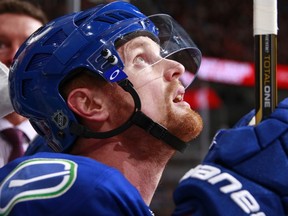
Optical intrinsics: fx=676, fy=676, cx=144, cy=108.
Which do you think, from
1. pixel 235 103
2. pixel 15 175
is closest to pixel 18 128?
pixel 15 175

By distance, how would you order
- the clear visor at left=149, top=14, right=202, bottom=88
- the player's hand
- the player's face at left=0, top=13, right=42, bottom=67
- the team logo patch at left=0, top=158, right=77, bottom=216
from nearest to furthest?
the player's hand → the team logo patch at left=0, top=158, right=77, bottom=216 → the clear visor at left=149, top=14, right=202, bottom=88 → the player's face at left=0, top=13, right=42, bottom=67

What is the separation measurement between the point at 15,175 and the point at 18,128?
2.72 ft

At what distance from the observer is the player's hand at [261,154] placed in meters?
1.01

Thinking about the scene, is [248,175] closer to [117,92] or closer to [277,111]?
[277,111]

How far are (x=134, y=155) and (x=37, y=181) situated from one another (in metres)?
0.31

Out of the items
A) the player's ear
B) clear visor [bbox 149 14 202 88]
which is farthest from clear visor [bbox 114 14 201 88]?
the player's ear

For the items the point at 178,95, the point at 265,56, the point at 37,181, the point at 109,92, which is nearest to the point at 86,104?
the point at 109,92

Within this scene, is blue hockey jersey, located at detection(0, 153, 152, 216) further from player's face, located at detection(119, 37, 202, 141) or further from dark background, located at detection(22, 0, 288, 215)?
dark background, located at detection(22, 0, 288, 215)

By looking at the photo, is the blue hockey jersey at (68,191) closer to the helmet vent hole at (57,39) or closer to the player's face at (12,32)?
the helmet vent hole at (57,39)

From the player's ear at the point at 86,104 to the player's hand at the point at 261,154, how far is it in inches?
15.7

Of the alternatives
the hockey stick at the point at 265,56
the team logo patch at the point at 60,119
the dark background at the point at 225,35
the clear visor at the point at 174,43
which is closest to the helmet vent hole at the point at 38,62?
the team logo patch at the point at 60,119

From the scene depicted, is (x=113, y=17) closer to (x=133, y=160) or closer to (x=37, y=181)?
(x=133, y=160)

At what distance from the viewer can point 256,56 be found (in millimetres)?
1146

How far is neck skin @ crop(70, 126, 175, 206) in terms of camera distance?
4.53ft
